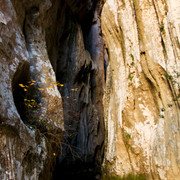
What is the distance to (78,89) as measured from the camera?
12.3m


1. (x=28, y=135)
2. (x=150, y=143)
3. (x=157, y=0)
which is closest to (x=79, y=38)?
(x=157, y=0)

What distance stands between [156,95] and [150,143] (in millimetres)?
1645

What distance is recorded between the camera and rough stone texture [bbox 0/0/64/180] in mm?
3414

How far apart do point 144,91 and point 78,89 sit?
5893 mm

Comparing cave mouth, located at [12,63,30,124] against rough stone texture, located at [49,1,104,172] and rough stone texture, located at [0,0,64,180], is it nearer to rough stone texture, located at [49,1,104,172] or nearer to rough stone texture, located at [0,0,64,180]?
rough stone texture, located at [0,0,64,180]

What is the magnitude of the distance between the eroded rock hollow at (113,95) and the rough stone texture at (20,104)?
0.7 inches

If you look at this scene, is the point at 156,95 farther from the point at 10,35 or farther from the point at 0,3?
the point at 0,3

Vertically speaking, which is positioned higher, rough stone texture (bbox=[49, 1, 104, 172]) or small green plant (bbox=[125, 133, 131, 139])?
rough stone texture (bbox=[49, 1, 104, 172])

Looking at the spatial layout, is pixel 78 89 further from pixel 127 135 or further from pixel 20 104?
pixel 20 104

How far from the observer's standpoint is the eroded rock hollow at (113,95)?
3.98 metres

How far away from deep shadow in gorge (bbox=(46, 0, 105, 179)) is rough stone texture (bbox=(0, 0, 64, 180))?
12.2 feet

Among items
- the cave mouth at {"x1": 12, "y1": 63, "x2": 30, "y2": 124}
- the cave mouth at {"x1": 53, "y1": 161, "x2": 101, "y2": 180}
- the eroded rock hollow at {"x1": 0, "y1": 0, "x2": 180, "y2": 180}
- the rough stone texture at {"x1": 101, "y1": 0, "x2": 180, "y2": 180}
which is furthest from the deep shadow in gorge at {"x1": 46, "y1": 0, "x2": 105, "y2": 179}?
the cave mouth at {"x1": 12, "y1": 63, "x2": 30, "y2": 124}

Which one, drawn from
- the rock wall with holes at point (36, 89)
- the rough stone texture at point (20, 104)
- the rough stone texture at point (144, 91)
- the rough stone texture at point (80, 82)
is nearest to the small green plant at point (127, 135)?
the rough stone texture at point (144, 91)

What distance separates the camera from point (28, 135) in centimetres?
408
